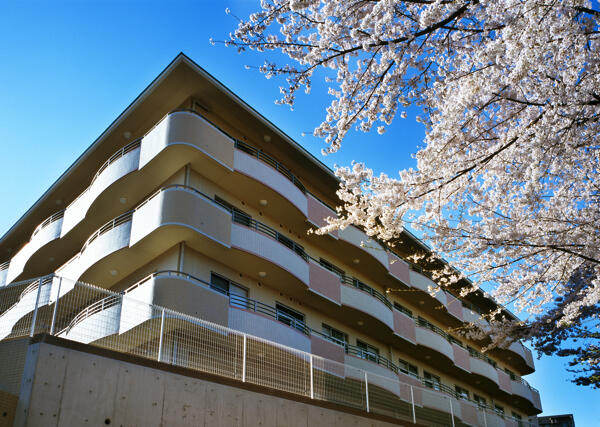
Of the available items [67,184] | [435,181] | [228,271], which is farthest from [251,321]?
[67,184]

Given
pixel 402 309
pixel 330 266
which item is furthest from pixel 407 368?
pixel 330 266

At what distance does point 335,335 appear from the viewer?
21.7 m

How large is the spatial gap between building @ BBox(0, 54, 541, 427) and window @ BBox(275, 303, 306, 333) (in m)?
0.06

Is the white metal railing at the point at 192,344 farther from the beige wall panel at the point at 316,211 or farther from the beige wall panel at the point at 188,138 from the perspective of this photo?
the beige wall panel at the point at 316,211

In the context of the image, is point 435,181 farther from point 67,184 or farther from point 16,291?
point 67,184

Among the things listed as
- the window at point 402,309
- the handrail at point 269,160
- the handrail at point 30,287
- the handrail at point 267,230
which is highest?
the handrail at point 269,160

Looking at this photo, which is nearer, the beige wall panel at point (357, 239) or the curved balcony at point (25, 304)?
the curved balcony at point (25, 304)

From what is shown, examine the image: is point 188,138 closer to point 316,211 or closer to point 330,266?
point 316,211

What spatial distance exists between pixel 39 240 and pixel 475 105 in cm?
1808

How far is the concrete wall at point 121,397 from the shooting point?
8.48 m

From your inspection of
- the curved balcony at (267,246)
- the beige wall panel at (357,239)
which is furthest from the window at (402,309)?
the curved balcony at (267,246)

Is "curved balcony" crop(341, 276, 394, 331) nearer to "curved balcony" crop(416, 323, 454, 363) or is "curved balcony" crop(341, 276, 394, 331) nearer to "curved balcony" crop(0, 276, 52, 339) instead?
"curved balcony" crop(416, 323, 454, 363)

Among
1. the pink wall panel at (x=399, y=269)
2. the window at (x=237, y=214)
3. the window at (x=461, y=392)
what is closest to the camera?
the window at (x=237, y=214)

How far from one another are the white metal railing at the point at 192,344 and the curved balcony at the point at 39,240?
11.0 m
